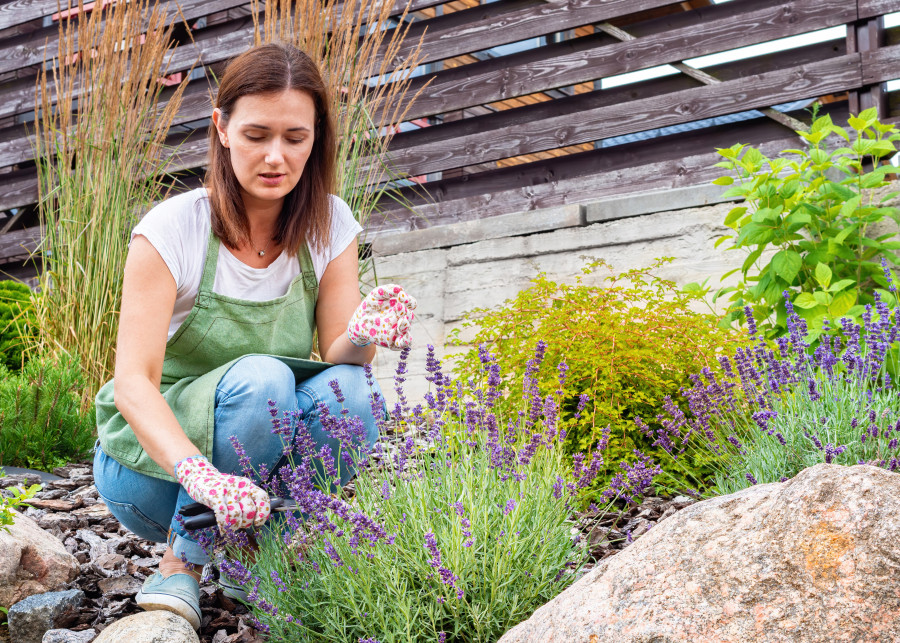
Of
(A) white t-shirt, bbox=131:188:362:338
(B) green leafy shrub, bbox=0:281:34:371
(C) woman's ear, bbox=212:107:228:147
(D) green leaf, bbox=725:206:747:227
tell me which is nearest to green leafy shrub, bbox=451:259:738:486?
(D) green leaf, bbox=725:206:747:227

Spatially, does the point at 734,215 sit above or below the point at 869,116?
below

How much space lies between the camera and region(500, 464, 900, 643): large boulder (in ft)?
3.50

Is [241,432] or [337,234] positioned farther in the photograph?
[337,234]

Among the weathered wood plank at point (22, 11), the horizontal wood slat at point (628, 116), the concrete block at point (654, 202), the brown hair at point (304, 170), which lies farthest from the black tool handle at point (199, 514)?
the weathered wood plank at point (22, 11)

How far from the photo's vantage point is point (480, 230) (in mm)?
4387

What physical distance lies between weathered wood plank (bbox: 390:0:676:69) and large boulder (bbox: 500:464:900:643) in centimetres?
380

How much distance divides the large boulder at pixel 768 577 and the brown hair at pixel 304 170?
118 cm

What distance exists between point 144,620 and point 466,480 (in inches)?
27.9

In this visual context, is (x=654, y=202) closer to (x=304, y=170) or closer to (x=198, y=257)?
(x=304, y=170)

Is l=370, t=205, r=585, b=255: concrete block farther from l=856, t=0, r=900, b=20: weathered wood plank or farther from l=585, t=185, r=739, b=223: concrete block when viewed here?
l=856, t=0, r=900, b=20: weathered wood plank

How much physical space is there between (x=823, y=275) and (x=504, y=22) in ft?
9.41

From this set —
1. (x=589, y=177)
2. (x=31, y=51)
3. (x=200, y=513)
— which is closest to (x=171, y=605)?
(x=200, y=513)

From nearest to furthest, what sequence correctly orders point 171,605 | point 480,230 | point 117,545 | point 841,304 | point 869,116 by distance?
point 171,605
point 117,545
point 841,304
point 869,116
point 480,230

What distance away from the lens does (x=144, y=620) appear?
62.2 inches
